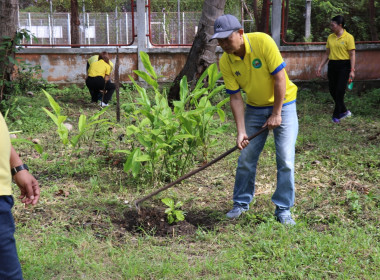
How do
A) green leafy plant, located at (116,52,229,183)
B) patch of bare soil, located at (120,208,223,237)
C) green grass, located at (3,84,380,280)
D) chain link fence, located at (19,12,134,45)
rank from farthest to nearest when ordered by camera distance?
chain link fence, located at (19,12,134,45), green leafy plant, located at (116,52,229,183), patch of bare soil, located at (120,208,223,237), green grass, located at (3,84,380,280)

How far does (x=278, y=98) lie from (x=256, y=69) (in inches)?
11.5

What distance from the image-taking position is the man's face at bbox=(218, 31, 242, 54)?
141 inches

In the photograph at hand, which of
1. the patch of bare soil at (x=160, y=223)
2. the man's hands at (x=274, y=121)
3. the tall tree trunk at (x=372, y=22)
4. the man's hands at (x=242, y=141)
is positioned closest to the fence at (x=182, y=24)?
the tall tree trunk at (x=372, y=22)

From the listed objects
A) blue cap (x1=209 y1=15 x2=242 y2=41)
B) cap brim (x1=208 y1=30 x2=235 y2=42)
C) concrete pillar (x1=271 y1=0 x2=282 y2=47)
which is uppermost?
concrete pillar (x1=271 y1=0 x2=282 y2=47)

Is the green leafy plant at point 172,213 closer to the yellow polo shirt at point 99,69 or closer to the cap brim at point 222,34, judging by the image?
the cap brim at point 222,34

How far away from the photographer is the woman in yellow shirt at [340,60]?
26.2ft

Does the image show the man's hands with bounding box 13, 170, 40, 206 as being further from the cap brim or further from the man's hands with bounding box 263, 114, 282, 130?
the man's hands with bounding box 263, 114, 282, 130

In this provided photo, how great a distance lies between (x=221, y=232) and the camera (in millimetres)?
3988

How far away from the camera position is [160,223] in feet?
13.9

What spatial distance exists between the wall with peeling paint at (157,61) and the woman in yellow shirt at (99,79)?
1.15 metres

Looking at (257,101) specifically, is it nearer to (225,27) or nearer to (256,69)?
(256,69)

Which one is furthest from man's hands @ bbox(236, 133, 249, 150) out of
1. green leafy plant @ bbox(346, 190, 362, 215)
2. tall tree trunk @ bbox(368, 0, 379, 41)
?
tall tree trunk @ bbox(368, 0, 379, 41)

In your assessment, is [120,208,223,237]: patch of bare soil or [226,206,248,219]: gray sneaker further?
[226,206,248,219]: gray sneaker

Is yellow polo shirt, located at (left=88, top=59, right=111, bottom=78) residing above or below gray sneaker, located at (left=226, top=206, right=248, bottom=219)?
above
